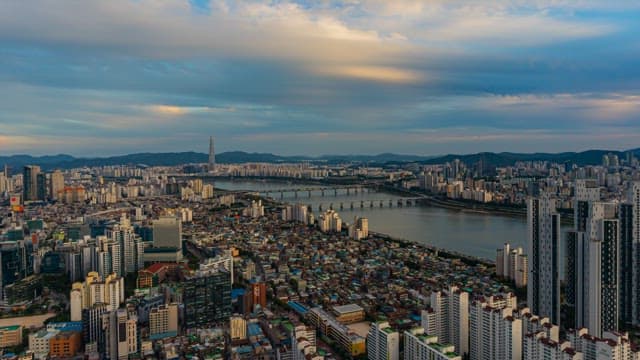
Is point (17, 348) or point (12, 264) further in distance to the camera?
point (12, 264)

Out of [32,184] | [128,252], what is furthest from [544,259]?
[32,184]

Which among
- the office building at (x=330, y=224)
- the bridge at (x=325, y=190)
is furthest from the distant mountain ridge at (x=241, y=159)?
the office building at (x=330, y=224)

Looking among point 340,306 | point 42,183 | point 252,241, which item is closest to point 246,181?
point 42,183

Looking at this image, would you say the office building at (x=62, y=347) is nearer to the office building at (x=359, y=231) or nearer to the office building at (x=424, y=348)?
the office building at (x=424, y=348)

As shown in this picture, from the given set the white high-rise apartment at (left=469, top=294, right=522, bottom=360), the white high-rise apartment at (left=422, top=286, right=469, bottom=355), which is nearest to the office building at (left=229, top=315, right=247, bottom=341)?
the white high-rise apartment at (left=422, top=286, right=469, bottom=355)

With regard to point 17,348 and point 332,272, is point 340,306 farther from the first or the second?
point 17,348

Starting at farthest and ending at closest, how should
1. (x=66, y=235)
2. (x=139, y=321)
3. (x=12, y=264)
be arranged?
(x=66, y=235) → (x=12, y=264) → (x=139, y=321)

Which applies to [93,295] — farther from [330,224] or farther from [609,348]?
[330,224]
